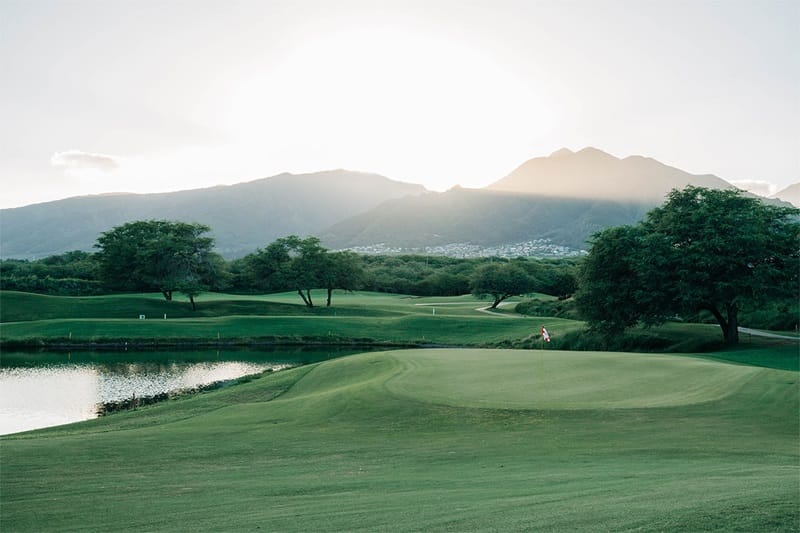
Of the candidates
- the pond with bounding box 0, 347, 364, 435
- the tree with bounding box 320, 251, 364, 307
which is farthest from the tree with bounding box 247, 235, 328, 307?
the pond with bounding box 0, 347, 364, 435

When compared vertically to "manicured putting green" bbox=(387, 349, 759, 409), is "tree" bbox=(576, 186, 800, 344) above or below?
above

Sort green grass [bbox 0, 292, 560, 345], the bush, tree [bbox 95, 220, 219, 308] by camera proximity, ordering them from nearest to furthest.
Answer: green grass [bbox 0, 292, 560, 345] < the bush < tree [bbox 95, 220, 219, 308]

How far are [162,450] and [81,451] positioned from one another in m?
1.83

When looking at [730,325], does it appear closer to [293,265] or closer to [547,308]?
[547,308]

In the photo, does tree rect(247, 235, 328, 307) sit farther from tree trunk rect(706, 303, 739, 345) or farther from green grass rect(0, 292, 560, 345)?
tree trunk rect(706, 303, 739, 345)

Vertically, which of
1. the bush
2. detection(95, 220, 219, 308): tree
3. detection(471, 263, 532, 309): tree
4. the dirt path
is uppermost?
detection(95, 220, 219, 308): tree

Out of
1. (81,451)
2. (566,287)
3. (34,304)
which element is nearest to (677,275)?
(81,451)

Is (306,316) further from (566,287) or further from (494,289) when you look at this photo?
(566,287)

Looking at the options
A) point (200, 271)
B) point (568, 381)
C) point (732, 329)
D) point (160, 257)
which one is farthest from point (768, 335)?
point (160, 257)

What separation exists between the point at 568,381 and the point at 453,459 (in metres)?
9.94

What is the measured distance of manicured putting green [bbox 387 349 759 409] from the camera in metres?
18.7

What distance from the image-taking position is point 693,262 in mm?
39938

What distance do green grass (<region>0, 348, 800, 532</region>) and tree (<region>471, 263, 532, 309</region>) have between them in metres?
56.5

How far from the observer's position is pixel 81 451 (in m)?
14.6
